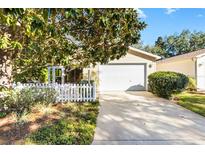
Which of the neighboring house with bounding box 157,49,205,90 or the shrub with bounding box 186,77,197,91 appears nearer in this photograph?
the shrub with bounding box 186,77,197,91

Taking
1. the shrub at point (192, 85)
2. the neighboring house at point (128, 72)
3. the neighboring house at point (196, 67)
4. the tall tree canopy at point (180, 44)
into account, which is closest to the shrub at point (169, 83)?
the neighboring house at point (128, 72)

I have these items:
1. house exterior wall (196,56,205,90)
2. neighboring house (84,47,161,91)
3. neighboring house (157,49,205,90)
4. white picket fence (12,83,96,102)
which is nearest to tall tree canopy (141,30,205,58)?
neighboring house (157,49,205,90)

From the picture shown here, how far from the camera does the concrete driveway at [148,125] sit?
6.76 metres

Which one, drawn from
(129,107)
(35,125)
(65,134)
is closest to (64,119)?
(35,125)

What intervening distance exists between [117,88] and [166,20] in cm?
2235

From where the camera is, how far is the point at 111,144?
636 cm

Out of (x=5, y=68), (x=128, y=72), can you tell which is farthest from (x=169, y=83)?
(x=5, y=68)

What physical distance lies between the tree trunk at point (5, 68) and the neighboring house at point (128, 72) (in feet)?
28.8

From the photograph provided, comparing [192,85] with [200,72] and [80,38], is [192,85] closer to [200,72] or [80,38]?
[200,72]

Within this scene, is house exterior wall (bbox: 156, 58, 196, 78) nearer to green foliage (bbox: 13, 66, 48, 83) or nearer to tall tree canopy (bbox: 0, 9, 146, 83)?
tall tree canopy (bbox: 0, 9, 146, 83)

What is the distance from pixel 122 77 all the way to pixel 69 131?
12130 mm

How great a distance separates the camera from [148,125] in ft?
27.1

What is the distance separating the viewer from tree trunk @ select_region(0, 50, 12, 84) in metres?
10.4

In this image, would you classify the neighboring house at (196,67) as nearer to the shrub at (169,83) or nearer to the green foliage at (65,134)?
the shrub at (169,83)
